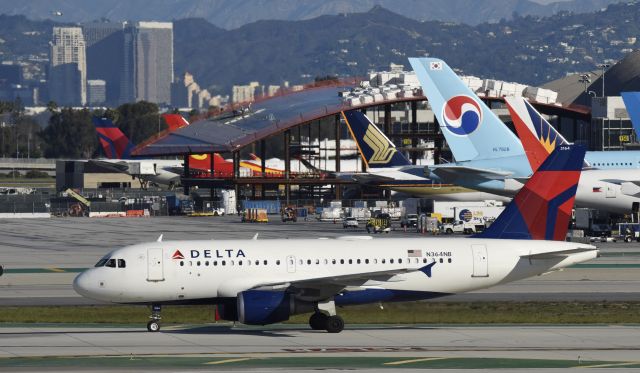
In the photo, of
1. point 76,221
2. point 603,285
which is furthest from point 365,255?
point 76,221

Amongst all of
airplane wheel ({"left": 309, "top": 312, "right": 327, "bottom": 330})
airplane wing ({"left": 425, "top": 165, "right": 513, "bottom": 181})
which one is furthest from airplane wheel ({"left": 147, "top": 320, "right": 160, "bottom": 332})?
airplane wing ({"left": 425, "top": 165, "right": 513, "bottom": 181})

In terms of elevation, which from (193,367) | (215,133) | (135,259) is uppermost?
(215,133)

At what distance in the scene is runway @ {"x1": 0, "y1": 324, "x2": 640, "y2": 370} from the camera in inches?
1678

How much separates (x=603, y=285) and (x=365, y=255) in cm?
2263

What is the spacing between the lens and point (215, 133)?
17350 cm

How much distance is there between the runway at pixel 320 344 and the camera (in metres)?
42.6

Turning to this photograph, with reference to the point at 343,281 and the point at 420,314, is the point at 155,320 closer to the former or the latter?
the point at 343,281

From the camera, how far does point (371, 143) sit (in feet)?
408

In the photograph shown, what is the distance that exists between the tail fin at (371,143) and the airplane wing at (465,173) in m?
31.4

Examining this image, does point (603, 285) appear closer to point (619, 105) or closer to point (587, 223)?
point (587, 223)

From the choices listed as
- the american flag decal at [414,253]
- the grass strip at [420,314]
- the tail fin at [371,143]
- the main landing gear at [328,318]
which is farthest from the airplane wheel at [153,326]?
the tail fin at [371,143]

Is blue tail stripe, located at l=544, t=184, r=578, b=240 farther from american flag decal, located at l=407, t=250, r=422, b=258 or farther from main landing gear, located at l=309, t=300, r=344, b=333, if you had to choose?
main landing gear, located at l=309, t=300, r=344, b=333

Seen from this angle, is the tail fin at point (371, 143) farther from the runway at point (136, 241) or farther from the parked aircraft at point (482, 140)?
the parked aircraft at point (482, 140)

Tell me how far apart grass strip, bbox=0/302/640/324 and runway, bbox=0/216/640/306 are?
2.79m
